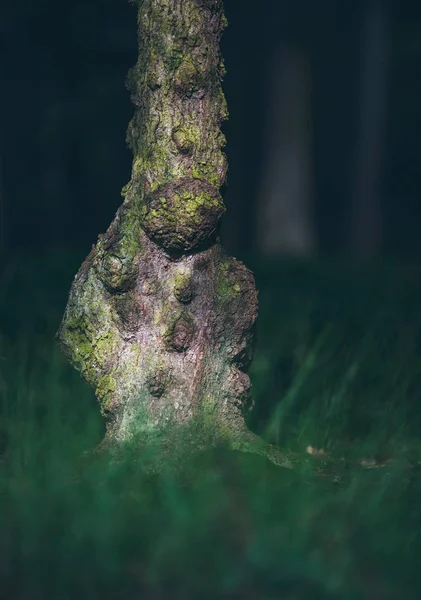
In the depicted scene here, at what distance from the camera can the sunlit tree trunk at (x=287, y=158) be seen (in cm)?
1164

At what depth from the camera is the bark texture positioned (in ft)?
11.6

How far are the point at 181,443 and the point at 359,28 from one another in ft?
37.6

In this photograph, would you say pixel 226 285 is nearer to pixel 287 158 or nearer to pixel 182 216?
pixel 182 216

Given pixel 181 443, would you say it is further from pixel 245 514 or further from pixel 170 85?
pixel 170 85

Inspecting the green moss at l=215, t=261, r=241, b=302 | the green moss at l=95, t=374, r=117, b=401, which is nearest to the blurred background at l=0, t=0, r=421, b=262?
the green moss at l=215, t=261, r=241, b=302

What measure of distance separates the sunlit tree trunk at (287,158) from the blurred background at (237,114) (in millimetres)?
16

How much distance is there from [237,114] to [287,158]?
1.26 m

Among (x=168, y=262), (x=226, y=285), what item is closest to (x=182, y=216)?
(x=168, y=262)

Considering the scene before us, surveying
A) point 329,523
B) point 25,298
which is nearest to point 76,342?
point 329,523

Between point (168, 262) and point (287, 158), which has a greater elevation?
point (287, 158)

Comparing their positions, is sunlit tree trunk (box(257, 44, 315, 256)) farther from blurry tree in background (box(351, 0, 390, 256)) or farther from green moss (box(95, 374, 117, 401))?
green moss (box(95, 374, 117, 401))

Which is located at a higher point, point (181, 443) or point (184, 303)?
point (184, 303)

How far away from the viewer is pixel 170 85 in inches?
139

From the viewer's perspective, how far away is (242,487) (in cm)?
312
